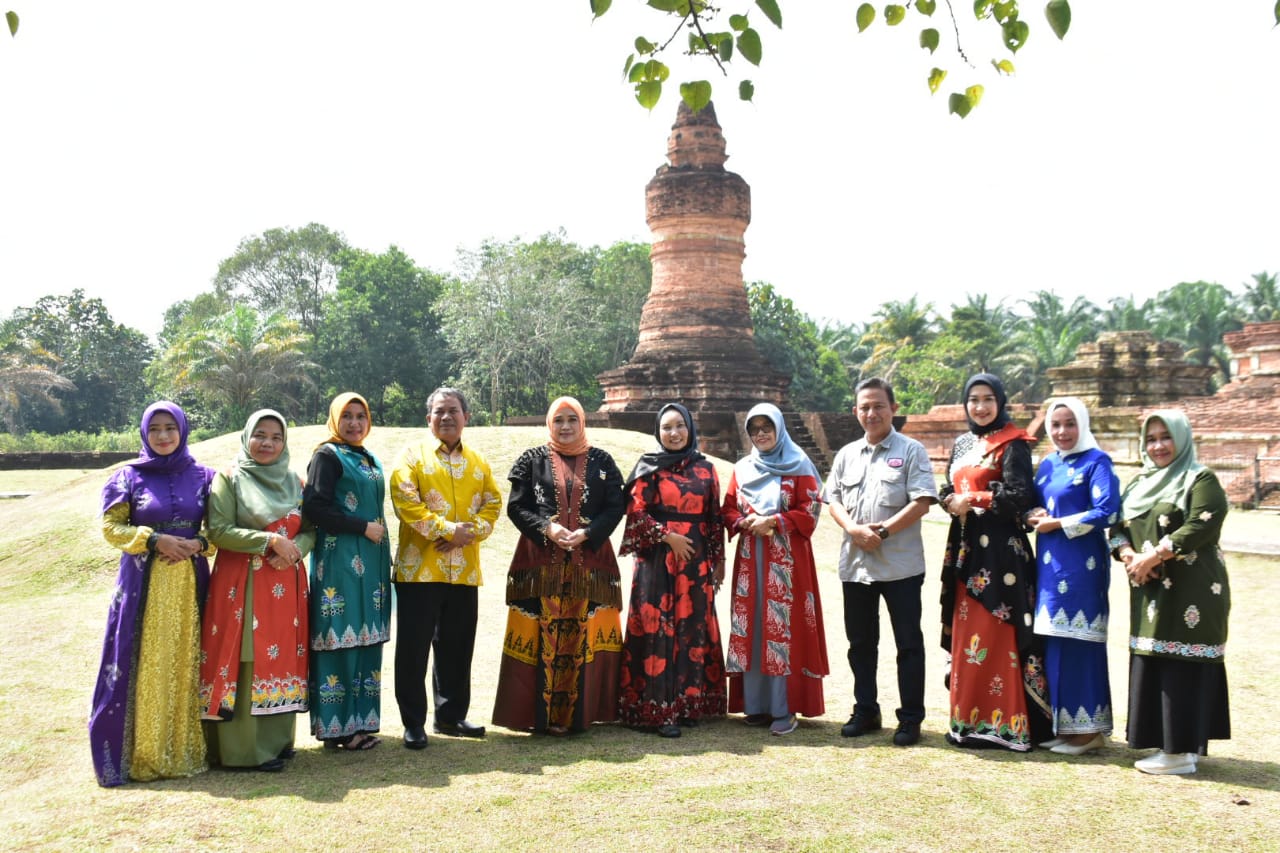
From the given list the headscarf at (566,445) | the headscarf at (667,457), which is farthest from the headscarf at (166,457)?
the headscarf at (667,457)

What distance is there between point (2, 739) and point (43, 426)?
39.5 meters

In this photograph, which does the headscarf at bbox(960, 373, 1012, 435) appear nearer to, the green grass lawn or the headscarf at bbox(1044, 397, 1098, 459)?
the headscarf at bbox(1044, 397, 1098, 459)

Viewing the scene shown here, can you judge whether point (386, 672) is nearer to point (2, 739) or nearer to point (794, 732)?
point (2, 739)

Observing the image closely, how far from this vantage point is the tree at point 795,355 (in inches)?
1175

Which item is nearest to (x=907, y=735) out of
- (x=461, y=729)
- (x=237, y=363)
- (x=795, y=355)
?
(x=461, y=729)

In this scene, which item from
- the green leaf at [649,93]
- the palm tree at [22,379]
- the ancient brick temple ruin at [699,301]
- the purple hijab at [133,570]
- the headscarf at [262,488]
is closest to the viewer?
the green leaf at [649,93]

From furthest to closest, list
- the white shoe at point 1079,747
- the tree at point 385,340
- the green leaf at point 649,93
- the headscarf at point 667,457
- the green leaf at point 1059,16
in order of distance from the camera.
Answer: the tree at point 385,340 < the headscarf at point 667,457 < the white shoe at point 1079,747 < the green leaf at point 649,93 < the green leaf at point 1059,16

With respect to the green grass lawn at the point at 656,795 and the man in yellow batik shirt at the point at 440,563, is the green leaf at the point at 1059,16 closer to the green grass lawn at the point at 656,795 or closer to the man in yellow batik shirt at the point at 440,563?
the green grass lawn at the point at 656,795

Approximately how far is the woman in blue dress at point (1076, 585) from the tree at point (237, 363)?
28.1 metres

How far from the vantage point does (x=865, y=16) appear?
293cm

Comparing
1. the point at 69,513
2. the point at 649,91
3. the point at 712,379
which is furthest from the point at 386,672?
the point at 712,379

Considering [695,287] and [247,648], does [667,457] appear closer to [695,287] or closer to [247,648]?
[247,648]

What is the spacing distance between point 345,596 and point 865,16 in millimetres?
2808

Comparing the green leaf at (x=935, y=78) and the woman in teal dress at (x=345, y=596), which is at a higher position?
the green leaf at (x=935, y=78)
